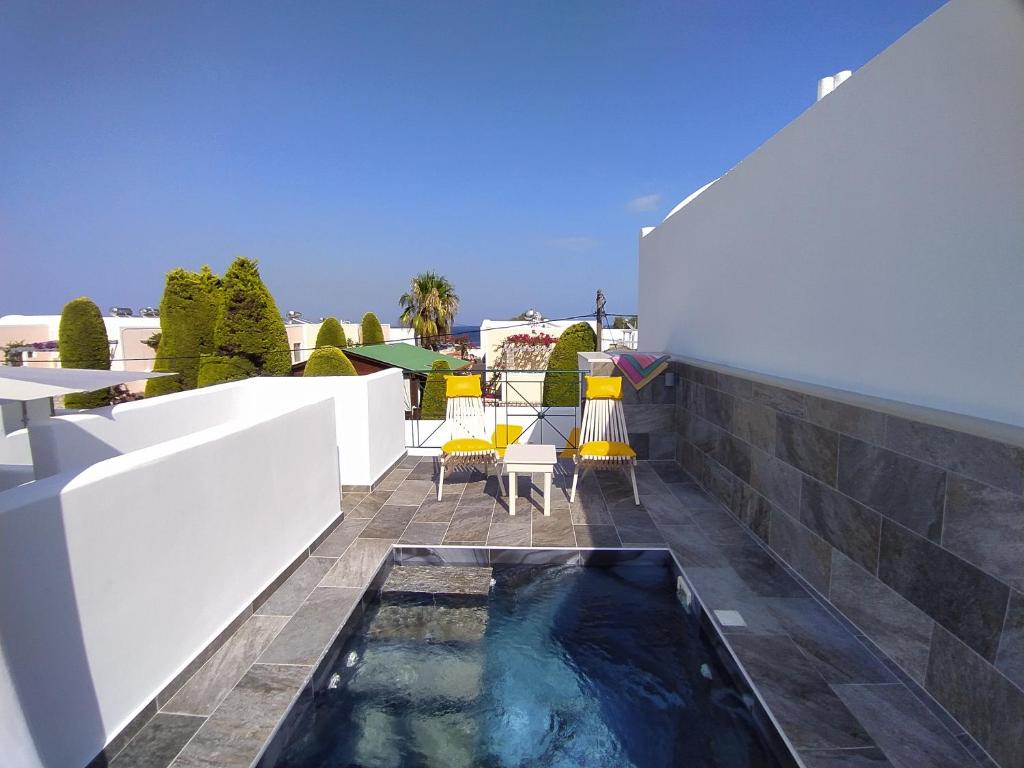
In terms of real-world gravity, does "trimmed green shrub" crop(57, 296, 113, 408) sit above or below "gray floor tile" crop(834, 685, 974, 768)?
above

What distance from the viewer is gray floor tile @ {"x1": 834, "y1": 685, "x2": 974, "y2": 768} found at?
176cm

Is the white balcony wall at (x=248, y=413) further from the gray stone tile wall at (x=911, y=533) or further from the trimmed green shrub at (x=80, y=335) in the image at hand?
the trimmed green shrub at (x=80, y=335)

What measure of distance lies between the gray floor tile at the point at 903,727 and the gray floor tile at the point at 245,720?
240 cm

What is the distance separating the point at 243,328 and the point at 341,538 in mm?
7939

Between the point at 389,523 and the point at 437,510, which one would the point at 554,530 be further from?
the point at 389,523

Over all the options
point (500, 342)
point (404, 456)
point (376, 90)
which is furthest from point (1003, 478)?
point (500, 342)

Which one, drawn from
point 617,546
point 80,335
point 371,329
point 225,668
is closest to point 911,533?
point 617,546

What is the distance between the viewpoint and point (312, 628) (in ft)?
8.52

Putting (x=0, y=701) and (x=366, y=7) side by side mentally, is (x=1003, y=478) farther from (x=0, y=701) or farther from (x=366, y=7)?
(x=366, y=7)

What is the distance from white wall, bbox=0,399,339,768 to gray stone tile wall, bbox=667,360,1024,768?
106 inches

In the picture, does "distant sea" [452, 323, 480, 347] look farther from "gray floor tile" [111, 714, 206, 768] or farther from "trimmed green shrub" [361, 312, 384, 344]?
"gray floor tile" [111, 714, 206, 768]

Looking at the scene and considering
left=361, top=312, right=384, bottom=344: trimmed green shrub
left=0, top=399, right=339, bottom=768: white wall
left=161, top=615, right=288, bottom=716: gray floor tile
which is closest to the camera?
left=0, top=399, right=339, bottom=768: white wall

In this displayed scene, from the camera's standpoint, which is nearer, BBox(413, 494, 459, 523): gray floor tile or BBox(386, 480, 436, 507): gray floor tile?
BBox(413, 494, 459, 523): gray floor tile

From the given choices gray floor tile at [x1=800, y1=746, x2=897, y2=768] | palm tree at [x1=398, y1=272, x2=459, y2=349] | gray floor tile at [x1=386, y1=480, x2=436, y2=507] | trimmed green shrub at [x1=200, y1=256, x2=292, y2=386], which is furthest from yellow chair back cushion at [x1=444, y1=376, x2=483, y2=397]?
palm tree at [x1=398, y1=272, x2=459, y2=349]
